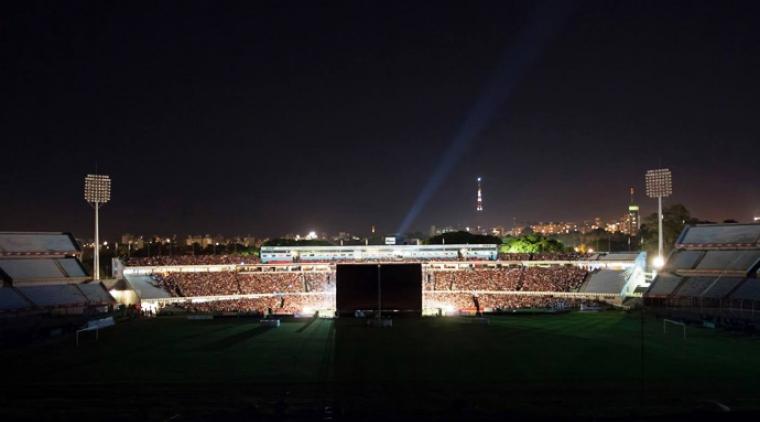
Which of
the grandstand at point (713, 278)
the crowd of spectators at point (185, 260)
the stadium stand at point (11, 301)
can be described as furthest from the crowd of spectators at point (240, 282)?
the grandstand at point (713, 278)

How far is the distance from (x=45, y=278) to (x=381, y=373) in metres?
31.0

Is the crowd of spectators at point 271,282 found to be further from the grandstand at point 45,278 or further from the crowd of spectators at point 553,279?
the crowd of spectators at point 553,279

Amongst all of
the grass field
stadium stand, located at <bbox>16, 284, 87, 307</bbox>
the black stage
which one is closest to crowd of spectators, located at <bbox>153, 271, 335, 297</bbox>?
stadium stand, located at <bbox>16, 284, 87, 307</bbox>

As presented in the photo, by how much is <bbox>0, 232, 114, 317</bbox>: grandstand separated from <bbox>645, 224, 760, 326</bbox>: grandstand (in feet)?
125

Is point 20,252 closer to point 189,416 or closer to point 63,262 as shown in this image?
point 63,262

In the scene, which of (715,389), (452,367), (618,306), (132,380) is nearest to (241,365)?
(132,380)

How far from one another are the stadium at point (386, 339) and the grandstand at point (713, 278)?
145 mm

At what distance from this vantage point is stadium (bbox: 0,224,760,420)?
56.3ft

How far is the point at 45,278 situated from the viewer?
42.4m

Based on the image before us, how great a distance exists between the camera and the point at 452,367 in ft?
75.1

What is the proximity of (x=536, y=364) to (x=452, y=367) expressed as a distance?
10.7ft

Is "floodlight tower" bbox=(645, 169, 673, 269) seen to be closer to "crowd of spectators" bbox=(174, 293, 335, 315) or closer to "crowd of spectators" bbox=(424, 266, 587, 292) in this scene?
"crowd of spectators" bbox=(424, 266, 587, 292)

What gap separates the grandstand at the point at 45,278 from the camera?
38.7 m

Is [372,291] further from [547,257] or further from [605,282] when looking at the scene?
[547,257]
